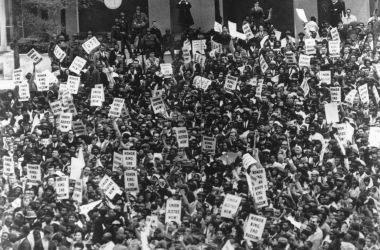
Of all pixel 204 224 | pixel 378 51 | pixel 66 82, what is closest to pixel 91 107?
pixel 66 82

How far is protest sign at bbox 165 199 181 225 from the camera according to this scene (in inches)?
704

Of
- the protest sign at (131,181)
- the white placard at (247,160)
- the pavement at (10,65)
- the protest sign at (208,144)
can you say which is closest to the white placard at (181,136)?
the protest sign at (208,144)

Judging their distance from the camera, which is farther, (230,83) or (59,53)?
(59,53)

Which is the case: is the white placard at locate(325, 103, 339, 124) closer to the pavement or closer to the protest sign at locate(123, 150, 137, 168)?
the protest sign at locate(123, 150, 137, 168)

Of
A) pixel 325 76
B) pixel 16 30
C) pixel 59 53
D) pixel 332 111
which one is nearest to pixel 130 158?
pixel 332 111

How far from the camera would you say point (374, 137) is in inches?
779

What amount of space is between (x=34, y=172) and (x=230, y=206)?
4.46m

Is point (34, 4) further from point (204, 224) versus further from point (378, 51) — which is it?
point (204, 224)

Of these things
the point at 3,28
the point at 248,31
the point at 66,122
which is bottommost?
the point at 66,122

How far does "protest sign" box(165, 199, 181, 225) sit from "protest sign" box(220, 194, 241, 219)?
91 centimetres

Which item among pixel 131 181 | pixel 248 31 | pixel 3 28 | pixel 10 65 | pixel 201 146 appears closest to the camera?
pixel 131 181

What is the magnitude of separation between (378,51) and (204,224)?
340 inches

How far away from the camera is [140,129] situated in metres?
20.8

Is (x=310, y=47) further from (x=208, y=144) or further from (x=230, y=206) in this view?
(x=230, y=206)
